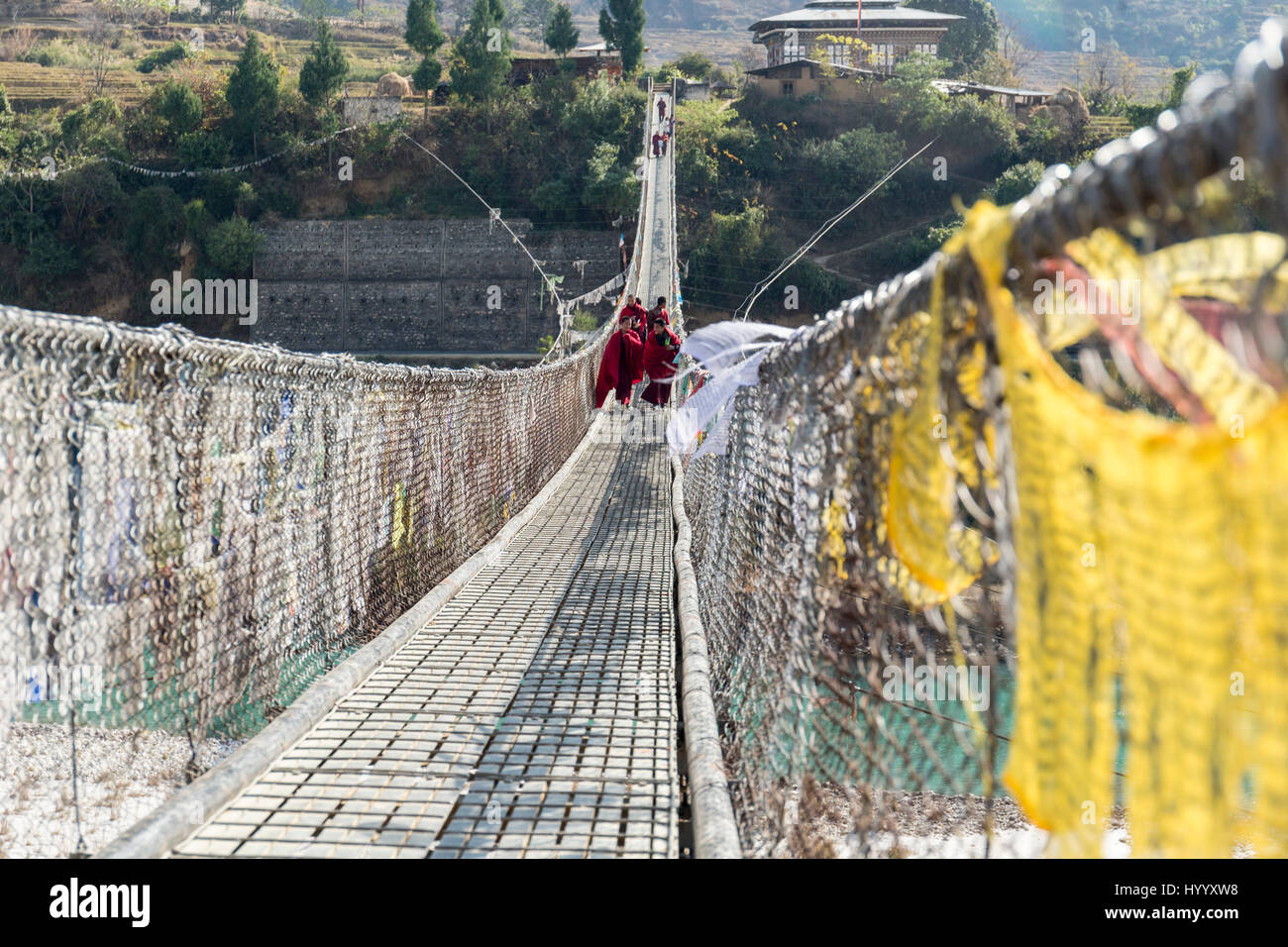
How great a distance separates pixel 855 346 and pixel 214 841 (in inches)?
54.2

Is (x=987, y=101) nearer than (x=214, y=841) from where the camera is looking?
No

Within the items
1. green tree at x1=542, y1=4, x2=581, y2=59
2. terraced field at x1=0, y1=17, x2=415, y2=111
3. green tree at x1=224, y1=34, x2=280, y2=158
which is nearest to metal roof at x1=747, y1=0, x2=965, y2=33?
green tree at x1=542, y1=4, x2=581, y2=59

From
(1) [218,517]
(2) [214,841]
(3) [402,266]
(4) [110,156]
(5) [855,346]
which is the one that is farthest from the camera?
(4) [110,156]

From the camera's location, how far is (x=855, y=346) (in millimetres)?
1367

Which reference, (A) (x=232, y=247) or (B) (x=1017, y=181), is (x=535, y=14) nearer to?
(A) (x=232, y=247)

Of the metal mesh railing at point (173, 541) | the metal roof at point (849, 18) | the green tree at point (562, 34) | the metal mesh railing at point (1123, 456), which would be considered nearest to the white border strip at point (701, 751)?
the metal mesh railing at point (1123, 456)

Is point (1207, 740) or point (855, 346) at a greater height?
point (855, 346)

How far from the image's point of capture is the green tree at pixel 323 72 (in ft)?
94.1

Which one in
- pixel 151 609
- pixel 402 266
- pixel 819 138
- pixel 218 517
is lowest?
pixel 151 609

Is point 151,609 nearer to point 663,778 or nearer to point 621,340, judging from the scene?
point 663,778

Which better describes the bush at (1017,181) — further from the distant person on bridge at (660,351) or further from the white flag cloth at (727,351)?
the white flag cloth at (727,351)

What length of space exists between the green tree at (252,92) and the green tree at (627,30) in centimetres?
1033

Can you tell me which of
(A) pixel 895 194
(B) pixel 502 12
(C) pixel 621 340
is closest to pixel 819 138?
(A) pixel 895 194
